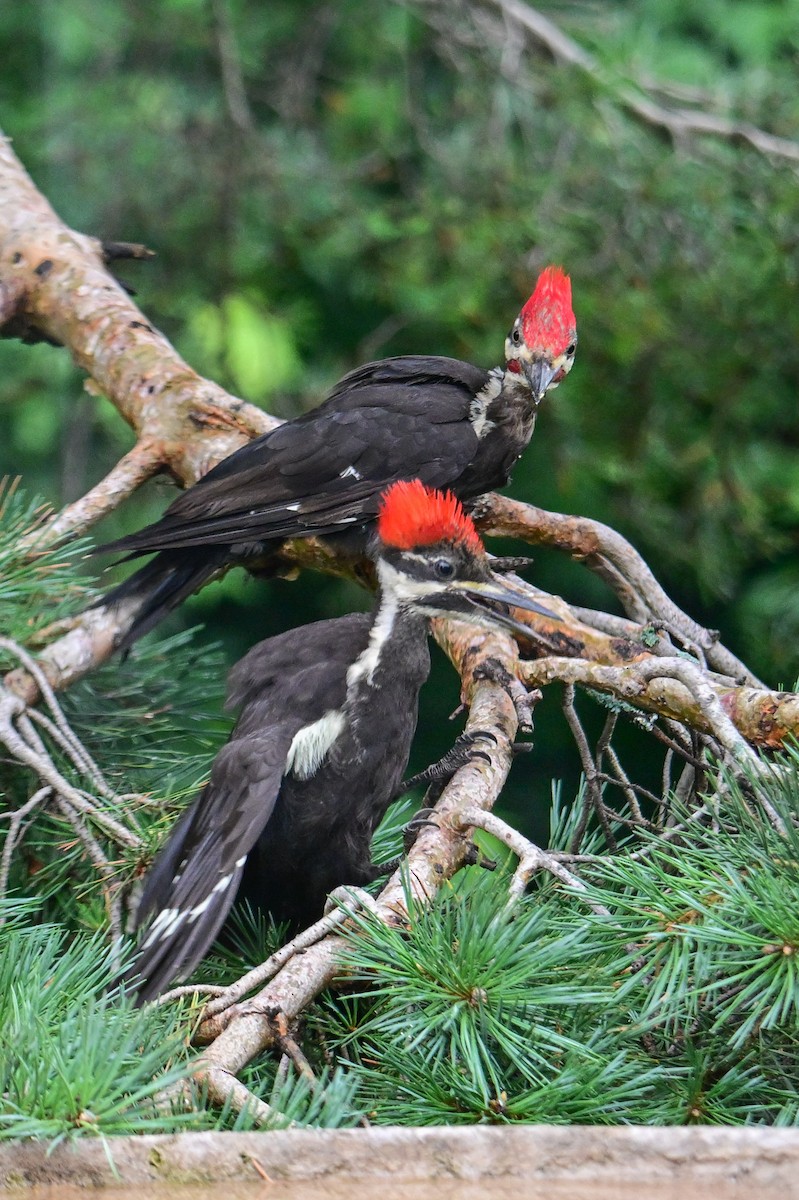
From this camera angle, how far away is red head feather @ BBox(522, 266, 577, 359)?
254cm

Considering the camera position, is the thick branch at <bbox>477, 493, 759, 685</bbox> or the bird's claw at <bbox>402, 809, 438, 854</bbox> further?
the thick branch at <bbox>477, 493, 759, 685</bbox>

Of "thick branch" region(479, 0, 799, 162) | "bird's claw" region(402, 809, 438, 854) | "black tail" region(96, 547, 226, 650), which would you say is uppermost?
"thick branch" region(479, 0, 799, 162)

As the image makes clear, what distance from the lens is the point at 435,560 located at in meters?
1.72

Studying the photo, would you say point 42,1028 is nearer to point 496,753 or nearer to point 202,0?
point 496,753

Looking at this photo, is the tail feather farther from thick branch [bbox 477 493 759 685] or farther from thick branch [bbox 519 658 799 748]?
thick branch [bbox 477 493 759 685]

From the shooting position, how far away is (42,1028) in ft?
3.39

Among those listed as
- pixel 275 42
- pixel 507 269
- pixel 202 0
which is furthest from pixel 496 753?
pixel 275 42

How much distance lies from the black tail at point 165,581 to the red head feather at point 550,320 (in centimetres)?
76

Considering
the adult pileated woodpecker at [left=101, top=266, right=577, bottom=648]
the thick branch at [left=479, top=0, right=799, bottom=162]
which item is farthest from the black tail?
the thick branch at [left=479, top=0, right=799, bottom=162]

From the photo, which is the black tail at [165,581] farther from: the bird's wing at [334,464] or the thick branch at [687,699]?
the thick branch at [687,699]

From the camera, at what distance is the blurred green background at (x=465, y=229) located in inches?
131

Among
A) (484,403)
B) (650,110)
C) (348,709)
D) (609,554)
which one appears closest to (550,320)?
(484,403)

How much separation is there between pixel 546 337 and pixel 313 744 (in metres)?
1.17

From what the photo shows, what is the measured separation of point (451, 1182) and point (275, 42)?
3996 millimetres
